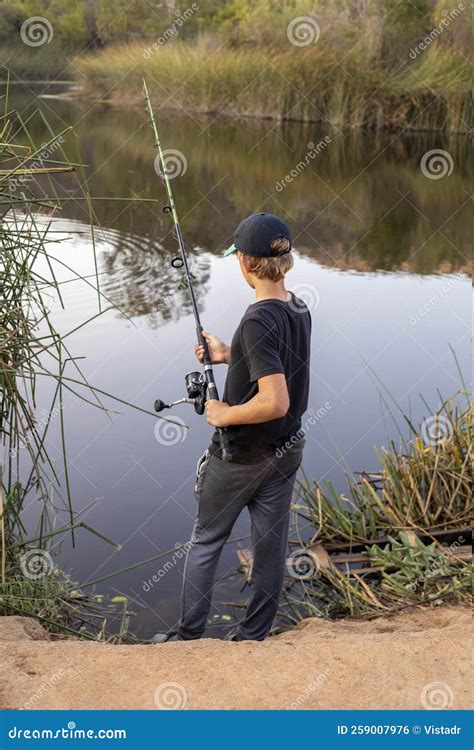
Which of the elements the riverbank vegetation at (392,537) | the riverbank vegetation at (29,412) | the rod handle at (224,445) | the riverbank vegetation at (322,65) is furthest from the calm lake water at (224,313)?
the riverbank vegetation at (322,65)

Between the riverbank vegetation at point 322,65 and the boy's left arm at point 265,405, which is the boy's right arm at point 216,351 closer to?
the boy's left arm at point 265,405

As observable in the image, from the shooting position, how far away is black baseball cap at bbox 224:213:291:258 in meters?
3.54

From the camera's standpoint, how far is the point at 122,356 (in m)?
7.47

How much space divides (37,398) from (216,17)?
79.8 ft

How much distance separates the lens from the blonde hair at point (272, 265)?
140 inches

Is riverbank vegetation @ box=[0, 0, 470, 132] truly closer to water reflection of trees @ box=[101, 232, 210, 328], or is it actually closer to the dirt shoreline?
water reflection of trees @ box=[101, 232, 210, 328]

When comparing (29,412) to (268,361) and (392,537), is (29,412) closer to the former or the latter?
(268,361)

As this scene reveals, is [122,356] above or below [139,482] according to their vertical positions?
above

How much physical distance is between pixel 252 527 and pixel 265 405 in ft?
2.02

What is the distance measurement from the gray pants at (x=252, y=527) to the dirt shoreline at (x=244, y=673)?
305 millimetres

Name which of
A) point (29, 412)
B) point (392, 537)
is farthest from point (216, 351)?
point (392, 537)

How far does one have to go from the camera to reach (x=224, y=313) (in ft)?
27.7

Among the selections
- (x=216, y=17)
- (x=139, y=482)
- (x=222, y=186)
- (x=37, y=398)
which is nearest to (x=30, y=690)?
(x=139, y=482)
